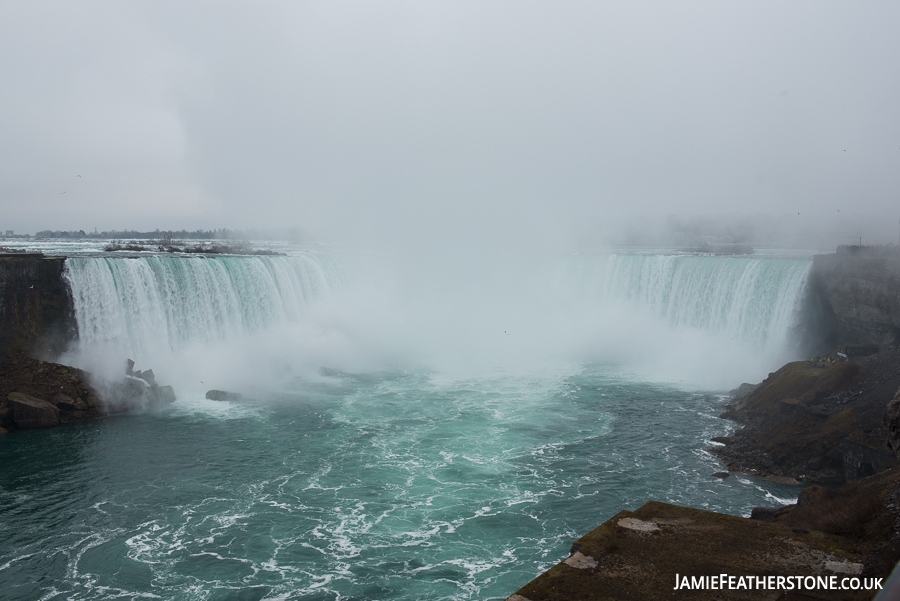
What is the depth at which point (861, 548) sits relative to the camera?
6.62 meters

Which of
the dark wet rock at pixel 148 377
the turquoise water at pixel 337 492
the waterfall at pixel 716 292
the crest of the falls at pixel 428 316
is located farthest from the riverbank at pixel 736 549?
the dark wet rock at pixel 148 377

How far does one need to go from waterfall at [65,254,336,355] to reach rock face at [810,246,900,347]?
1011 inches

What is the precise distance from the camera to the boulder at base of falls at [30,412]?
63.6ft

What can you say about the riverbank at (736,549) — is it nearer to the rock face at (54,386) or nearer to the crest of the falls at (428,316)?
the crest of the falls at (428,316)

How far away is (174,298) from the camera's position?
26.0 meters

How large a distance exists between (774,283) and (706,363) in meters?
4.82

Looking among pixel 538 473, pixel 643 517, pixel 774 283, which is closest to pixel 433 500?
pixel 538 473

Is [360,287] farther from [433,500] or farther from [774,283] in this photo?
[433,500]

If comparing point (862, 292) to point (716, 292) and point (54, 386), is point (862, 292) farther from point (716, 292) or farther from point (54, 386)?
point (54, 386)

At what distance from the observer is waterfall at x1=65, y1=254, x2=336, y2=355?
23547 millimetres

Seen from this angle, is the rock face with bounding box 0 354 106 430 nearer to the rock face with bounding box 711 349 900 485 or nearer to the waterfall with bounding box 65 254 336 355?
the waterfall with bounding box 65 254 336 355

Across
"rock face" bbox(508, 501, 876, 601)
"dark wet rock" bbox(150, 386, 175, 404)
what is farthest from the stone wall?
"rock face" bbox(508, 501, 876, 601)

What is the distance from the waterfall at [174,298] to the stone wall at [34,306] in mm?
435

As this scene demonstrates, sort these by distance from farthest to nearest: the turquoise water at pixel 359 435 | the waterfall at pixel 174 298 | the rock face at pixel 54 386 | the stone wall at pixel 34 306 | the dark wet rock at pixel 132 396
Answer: the waterfall at pixel 174 298, the stone wall at pixel 34 306, the dark wet rock at pixel 132 396, the rock face at pixel 54 386, the turquoise water at pixel 359 435
